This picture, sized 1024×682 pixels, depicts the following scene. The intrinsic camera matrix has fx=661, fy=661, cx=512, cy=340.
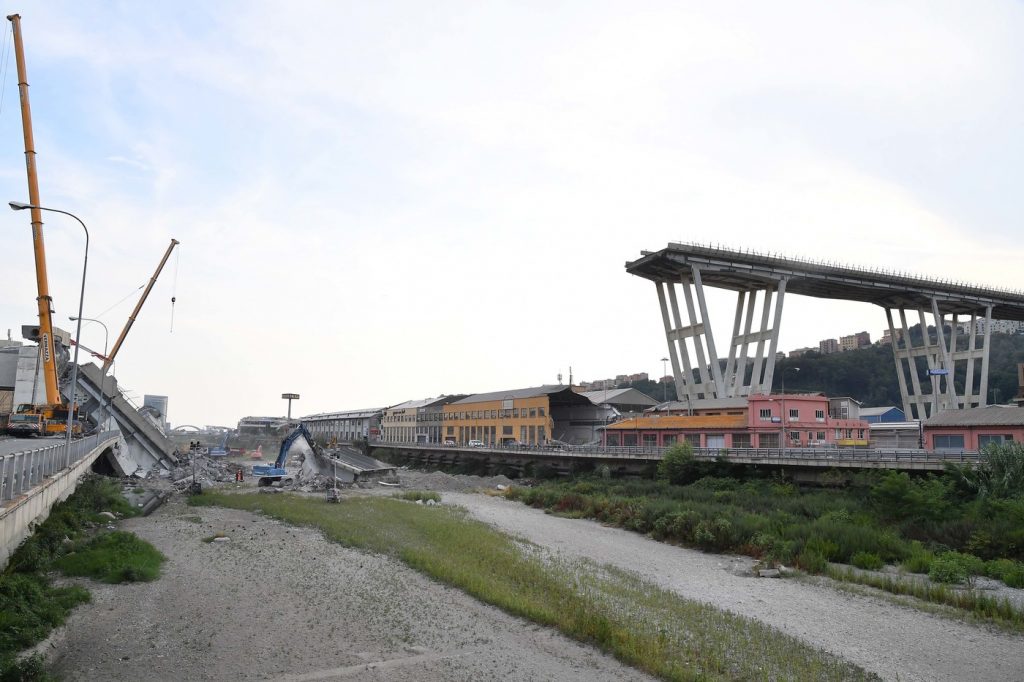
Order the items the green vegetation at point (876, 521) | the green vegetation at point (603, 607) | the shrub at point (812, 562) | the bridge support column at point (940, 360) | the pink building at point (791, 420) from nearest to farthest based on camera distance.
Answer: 1. the green vegetation at point (603, 607)
2. the green vegetation at point (876, 521)
3. the shrub at point (812, 562)
4. the pink building at point (791, 420)
5. the bridge support column at point (940, 360)

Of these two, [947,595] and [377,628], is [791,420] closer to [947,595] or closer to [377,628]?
[947,595]

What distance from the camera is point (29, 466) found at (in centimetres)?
1917

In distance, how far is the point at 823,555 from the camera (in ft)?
87.0

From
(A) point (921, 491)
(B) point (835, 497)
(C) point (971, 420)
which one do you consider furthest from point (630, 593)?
(C) point (971, 420)

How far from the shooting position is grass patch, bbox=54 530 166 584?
19.9 m

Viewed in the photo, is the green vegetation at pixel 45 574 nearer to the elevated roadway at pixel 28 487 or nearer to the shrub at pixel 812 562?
the elevated roadway at pixel 28 487

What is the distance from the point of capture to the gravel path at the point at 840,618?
1500 cm

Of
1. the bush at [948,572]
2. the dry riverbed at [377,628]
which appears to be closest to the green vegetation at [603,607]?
the dry riverbed at [377,628]

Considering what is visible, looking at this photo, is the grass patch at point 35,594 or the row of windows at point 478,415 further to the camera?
the row of windows at point 478,415

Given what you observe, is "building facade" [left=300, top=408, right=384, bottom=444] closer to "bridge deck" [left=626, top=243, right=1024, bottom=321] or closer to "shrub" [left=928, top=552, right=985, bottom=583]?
"bridge deck" [left=626, top=243, right=1024, bottom=321]

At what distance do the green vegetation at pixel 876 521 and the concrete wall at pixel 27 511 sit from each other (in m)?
24.7

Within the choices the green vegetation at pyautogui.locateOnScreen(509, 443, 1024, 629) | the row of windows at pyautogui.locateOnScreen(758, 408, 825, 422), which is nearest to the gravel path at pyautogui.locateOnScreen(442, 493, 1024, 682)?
the green vegetation at pyautogui.locateOnScreen(509, 443, 1024, 629)

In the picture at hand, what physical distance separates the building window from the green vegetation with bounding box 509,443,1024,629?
12.6 m

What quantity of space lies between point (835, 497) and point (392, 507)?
2573cm
